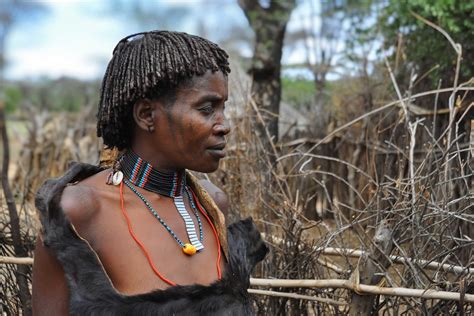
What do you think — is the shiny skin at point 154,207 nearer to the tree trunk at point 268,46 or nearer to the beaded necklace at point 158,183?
the beaded necklace at point 158,183

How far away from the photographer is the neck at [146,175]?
1.79 metres

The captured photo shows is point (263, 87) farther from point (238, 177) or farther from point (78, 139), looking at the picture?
point (78, 139)

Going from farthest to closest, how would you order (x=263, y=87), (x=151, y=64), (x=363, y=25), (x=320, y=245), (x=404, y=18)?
(x=363, y=25)
(x=263, y=87)
(x=404, y=18)
(x=320, y=245)
(x=151, y=64)

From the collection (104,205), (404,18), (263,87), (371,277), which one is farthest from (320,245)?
(263,87)

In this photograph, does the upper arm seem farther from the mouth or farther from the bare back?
the mouth

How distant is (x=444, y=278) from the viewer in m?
2.48

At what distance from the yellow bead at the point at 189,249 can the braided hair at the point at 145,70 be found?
0.34 m

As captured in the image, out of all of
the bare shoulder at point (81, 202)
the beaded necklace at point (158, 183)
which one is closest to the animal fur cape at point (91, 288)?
the bare shoulder at point (81, 202)

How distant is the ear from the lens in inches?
68.1

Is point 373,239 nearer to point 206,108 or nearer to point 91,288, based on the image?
point 206,108

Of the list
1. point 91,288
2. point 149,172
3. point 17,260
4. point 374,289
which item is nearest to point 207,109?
point 149,172

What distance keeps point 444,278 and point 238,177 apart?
1946 millimetres

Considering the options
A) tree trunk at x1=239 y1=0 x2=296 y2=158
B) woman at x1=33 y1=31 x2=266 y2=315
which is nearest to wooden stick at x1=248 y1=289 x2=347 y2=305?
woman at x1=33 y1=31 x2=266 y2=315

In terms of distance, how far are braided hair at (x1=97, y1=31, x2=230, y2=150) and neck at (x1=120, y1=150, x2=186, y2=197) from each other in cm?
6
